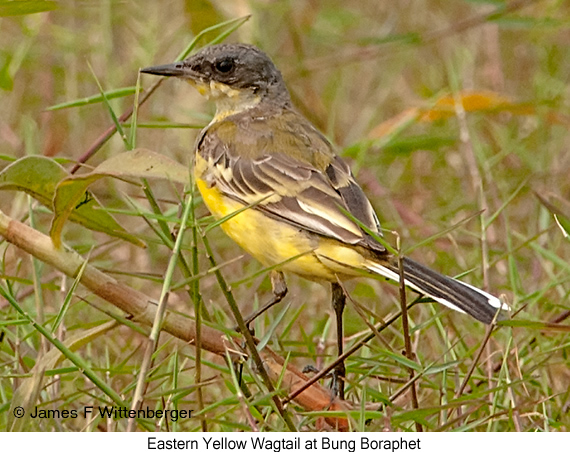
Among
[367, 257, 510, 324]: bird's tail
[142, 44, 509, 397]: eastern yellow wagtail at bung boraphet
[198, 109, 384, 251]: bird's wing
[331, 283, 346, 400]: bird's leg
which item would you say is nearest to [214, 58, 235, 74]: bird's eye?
[142, 44, 509, 397]: eastern yellow wagtail at bung boraphet

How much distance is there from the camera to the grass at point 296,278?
9.34ft

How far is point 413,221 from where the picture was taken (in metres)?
5.76

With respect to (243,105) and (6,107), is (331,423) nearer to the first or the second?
(243,105)

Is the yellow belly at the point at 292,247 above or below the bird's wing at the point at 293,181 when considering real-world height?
below

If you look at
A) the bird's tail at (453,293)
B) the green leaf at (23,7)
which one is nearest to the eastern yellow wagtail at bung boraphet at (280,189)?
the bird's tail at (453,293)

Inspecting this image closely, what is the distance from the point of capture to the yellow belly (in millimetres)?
3594

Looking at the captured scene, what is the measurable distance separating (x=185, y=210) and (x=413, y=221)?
3259mm

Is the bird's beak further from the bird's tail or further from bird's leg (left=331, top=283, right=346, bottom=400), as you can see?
the bird's tail

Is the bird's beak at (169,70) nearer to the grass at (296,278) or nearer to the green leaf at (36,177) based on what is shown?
the grass at (296,278)

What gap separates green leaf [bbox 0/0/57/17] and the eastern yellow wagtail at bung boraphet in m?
0.88

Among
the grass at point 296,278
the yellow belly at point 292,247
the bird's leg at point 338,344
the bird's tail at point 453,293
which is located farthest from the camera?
the yellow belly at point 292,247

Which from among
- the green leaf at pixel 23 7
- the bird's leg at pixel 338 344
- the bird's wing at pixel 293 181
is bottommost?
the bird's leg at pixel 338 344

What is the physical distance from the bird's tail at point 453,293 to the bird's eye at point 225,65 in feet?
5.83
